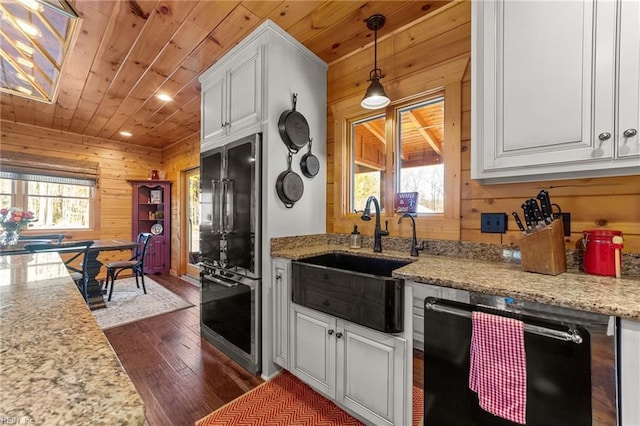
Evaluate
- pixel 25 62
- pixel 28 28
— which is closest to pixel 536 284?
pixel 28 28

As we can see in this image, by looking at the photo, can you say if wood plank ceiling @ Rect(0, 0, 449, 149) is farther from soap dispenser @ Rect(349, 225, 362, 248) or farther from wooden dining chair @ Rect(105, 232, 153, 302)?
wooden dining chair @ Rect(105, 232, 153, 302)

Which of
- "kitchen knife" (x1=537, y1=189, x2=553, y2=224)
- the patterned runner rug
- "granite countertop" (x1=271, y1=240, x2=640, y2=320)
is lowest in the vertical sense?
the patterned runner rug

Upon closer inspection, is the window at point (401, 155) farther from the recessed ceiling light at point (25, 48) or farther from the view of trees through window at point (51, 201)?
the view of trees through window at point (51, 201)

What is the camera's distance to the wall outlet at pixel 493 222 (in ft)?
5.45

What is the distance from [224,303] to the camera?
2.34 meters

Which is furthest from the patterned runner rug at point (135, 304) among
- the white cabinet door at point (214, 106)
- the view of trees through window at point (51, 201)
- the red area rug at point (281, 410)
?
the white cabinet door at point (214, 106)

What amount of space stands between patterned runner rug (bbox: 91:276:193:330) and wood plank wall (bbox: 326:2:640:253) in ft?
8.15

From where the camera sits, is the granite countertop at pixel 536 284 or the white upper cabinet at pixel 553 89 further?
the white upper cabinet at pixel 553 89

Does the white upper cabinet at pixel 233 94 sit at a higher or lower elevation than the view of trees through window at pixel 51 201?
higher

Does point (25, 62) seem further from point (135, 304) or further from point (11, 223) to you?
point (135, 304)

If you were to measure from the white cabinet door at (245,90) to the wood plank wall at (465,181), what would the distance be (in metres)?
0.74

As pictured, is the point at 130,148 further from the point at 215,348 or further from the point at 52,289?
the point at 52,289

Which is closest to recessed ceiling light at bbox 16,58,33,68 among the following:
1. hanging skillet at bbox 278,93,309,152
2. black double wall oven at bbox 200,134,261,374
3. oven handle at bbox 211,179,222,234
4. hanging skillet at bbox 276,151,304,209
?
black double wall oven at bbox 200,134,261,374

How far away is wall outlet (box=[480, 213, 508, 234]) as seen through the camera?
1.66 m
